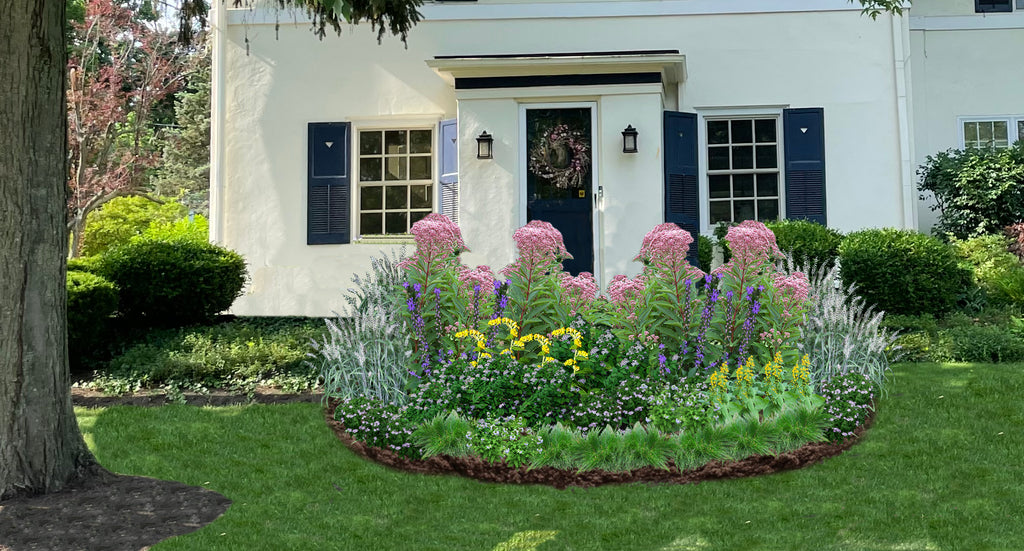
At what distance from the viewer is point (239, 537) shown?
13.9ft

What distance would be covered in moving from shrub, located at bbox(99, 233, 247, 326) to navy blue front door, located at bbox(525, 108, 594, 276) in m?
3.64

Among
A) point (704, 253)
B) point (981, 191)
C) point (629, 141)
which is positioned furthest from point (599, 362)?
point (981, 191)

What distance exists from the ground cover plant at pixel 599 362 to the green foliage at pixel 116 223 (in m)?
15.3

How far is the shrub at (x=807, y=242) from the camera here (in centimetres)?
970

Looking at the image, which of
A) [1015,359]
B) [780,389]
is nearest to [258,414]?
[780,389]

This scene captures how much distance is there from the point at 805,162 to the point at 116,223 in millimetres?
16061

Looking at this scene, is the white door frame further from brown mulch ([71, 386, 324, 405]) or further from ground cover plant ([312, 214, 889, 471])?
brown mulch ([71, 386, 324, 405])

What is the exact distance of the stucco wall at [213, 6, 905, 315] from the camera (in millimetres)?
10922

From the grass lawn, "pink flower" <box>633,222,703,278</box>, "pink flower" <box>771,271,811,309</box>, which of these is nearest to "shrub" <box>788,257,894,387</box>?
"pink flower" <box>771,271,811,309</box>

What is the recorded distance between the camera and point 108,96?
17.2 metres

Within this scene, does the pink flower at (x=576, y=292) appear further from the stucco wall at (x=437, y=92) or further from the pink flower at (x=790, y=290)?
the stucco wall at (x=437, y=92)

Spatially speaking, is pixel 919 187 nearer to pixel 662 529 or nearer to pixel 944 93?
pixel 944 93

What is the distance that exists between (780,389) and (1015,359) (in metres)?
3.01

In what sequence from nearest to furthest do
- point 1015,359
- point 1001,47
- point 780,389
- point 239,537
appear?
point 239,537
point 780,389
point 1015,359
point 1001,47
